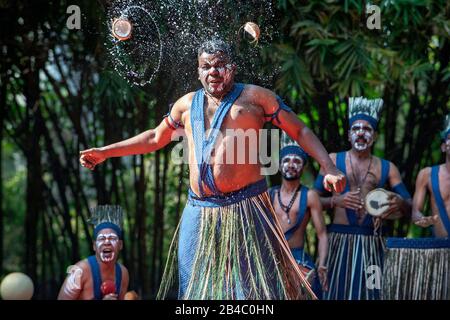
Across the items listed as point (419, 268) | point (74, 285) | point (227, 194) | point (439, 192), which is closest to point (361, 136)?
point (439, 192)

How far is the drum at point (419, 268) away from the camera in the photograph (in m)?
5.34

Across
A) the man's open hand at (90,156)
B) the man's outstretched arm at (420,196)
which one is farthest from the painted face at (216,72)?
the man's outstretched arm at (420,196)

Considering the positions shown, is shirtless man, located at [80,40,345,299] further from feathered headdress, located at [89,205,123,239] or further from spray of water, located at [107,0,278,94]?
feathered headdress, located at [89,205,123,239]

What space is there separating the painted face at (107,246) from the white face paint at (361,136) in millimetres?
1485

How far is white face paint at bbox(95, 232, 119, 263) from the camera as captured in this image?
5391 mm

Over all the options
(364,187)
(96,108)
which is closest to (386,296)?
(364,187)

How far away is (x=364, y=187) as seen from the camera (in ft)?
18.9

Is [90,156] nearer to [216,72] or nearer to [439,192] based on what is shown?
[216,72]

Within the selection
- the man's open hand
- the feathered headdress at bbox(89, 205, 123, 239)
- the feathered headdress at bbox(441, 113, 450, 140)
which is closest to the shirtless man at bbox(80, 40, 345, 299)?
the man's open hand

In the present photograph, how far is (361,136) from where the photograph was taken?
5.70 meters

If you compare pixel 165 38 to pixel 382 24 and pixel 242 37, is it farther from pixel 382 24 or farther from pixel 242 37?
pixel 382 24

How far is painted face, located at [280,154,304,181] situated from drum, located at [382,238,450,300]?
67cm

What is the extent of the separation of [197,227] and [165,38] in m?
0.94

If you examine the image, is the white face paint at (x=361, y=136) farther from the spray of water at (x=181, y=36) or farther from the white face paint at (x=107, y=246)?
the white face paint at (x=107, y=246)
